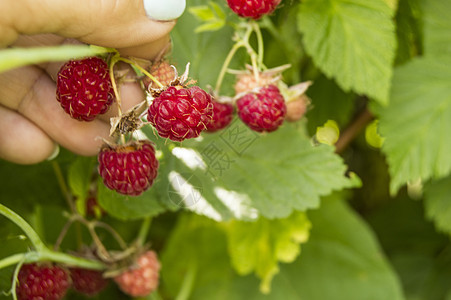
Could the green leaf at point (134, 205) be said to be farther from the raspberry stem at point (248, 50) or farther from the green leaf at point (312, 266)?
the green leaf at point (312, 266)

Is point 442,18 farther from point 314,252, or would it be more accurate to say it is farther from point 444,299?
point 444,299

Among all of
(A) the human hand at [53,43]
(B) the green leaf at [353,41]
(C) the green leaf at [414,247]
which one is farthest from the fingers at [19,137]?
(C) the green leaf at [414,247]

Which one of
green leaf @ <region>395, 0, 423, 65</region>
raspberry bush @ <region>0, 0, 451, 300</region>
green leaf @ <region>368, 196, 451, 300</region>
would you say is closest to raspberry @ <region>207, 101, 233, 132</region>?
raspberry bush @ <region>0, 0, 451, 300</region>

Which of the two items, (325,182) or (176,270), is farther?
(176,270)

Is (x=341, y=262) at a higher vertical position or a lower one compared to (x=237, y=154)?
lower

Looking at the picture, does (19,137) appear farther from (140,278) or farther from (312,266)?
(312,266)

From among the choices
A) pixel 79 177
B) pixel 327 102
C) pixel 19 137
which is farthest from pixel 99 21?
pixel 327 102

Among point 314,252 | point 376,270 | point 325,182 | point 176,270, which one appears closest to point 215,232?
point 176,270

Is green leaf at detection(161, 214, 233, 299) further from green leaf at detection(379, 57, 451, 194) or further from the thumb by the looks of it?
the thumb
